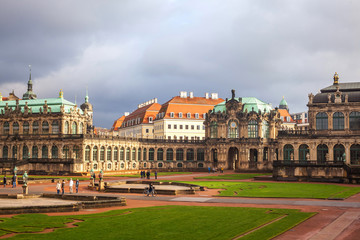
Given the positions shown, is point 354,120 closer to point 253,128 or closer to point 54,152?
point 253,128

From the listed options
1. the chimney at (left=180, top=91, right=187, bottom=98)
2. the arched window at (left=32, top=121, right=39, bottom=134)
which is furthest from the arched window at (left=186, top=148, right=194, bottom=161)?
the arched window at (left=32, top=121, right=39, bottom=134)

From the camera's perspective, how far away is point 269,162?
128 metres

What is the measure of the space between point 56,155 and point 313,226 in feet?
312

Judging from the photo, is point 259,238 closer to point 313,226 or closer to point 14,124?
point 313,226

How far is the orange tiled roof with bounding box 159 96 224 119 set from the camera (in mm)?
168625

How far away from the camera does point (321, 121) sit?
105438mm

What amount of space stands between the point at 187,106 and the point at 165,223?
138709 mm

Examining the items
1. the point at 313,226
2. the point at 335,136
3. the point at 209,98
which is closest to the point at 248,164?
the point at 335,136

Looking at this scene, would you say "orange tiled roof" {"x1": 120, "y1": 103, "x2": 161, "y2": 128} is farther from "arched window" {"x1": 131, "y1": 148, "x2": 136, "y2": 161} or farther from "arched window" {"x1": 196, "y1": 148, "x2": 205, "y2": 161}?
"arched window" {"x1": 131, "y1": 148, "x2": 136, "y2": 161}

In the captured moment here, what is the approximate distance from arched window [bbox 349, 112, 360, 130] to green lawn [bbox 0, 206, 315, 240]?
6831cm

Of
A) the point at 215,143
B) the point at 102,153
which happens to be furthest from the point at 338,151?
the point at 102,153

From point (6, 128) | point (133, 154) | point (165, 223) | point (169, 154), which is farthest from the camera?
point (169, 154)

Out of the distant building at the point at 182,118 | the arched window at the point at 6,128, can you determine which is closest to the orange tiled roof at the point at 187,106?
the distant building at the point at 182,118

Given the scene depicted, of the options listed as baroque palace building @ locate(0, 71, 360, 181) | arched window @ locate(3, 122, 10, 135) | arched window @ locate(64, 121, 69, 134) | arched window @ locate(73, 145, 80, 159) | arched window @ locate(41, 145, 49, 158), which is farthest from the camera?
arched window @ locate(3, 122, 10, 135)
